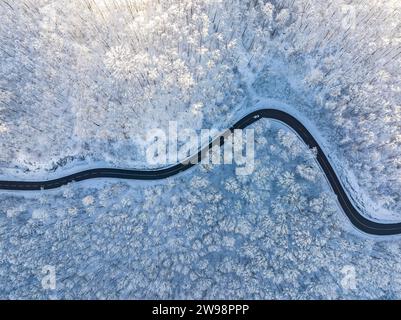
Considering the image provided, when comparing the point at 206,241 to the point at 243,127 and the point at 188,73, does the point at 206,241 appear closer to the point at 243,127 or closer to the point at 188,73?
the point at 243,127

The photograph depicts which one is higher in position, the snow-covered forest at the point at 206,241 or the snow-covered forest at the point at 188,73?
the snow-covered forest at the point at 188,73

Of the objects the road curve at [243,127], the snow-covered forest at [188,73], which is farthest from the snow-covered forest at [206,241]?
the snow-covered forest at [188,73]

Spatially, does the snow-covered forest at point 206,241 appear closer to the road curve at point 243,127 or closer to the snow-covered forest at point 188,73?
the road curve at point 243,127

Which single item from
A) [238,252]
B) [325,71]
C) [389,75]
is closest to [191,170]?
[238,252]

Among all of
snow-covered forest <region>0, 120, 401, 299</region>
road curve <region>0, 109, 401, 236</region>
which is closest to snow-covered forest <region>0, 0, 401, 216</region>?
road curve <region>0, 109, 401, 236</region>

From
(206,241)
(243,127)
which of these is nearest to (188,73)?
(243,127)

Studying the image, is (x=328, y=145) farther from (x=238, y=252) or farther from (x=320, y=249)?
(x=238, y=252)

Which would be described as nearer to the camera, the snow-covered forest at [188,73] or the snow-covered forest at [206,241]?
the snow-covered forest at [206,241]
